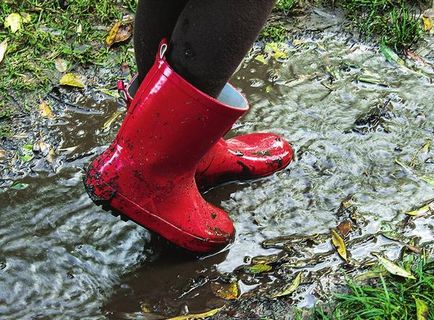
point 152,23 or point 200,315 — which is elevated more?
point 152,23

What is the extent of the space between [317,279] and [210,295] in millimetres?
321

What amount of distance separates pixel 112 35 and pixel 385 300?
185 cm

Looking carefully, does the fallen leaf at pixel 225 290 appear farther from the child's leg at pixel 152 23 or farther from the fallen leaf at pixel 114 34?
the fallen leaf at pixel 114 34

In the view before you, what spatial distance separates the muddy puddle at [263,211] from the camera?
175 cm

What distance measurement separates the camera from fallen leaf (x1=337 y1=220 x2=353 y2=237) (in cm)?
195

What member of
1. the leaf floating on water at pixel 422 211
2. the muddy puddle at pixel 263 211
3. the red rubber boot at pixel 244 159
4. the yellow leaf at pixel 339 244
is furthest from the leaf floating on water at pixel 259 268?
the leaf floating on water at pixel 422 211

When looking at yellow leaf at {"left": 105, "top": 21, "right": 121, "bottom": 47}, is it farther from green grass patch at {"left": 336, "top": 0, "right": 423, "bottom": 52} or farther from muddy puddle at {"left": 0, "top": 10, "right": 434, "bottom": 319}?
green grass patch at {"left": 336, "top": 0, "right": 423, "bottom": 52}

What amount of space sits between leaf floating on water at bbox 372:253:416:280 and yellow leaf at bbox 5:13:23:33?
205 cm

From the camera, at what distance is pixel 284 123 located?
2.48 m

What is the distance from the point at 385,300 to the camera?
1.63 meters

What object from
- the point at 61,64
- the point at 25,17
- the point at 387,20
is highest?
the point at 387,20

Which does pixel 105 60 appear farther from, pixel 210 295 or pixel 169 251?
pixel 210 295

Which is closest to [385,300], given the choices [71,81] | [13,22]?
[71,81]

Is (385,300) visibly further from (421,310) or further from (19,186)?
(19,186)
